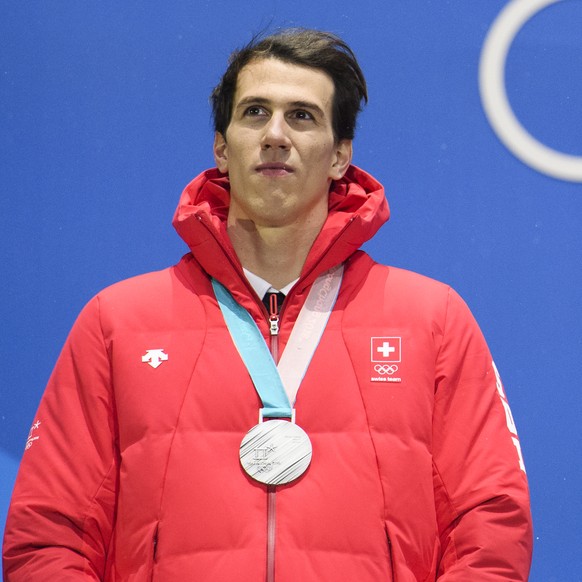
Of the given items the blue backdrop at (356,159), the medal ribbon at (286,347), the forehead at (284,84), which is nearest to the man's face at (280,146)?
the forehead at (284,84)

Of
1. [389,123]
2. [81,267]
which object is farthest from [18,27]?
[389,123]

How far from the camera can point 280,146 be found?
2365 millimetres

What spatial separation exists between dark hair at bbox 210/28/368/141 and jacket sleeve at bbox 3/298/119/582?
22.2 inches

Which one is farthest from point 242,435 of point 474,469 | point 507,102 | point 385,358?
point 507,102

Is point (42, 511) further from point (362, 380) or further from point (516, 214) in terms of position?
point (516, 214)

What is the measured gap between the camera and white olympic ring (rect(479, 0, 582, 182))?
297 cm

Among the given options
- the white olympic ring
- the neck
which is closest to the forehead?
the neck

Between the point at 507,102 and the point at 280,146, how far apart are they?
2.77 ft

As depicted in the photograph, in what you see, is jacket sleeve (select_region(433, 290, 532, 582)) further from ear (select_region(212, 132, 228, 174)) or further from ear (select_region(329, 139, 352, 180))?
ear (select_region(212, 132, 228, 174))

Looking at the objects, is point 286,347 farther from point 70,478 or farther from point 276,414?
point 70,478

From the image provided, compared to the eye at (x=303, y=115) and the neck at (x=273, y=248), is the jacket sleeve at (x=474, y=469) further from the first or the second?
Result: the eye at (x=303, y=115)

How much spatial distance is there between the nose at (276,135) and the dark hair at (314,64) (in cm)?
15

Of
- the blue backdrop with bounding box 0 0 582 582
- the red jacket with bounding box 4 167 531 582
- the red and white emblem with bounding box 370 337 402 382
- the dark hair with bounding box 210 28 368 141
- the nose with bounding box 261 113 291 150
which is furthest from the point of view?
Result: the blue backdrop with bounding box 0 0 582 582

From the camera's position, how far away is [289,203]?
2.37 m
